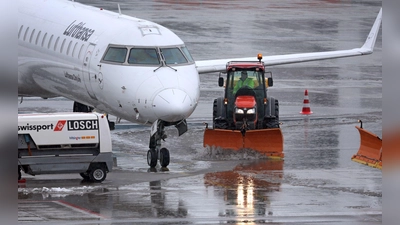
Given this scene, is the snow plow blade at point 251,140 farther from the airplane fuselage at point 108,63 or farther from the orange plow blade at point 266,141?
the airplane fuselage at point 108,63

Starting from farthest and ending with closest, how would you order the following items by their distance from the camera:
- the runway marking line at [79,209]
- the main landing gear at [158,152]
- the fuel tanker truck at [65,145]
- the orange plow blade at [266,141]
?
the orange plow blade at [266,141] < the main landing gear at [158,152] < the fuel tanker truck at [65,145] < the runway marking line at [79,209]

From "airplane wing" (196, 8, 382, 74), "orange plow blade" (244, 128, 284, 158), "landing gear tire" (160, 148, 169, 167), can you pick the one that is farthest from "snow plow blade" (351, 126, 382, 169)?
"airplane wing" (196, 8, 382, 74)

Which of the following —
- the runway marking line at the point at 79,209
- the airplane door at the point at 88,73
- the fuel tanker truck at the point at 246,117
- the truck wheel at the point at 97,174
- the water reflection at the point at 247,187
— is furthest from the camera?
the fuel tanker truck at the point at 246,117

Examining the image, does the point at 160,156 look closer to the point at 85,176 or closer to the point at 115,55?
the point at 85,176

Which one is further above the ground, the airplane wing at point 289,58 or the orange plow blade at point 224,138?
the airplane wing at point 289,58

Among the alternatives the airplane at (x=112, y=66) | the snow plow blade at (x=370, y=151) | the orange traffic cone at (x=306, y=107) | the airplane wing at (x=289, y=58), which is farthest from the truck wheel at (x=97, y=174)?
the orange traffic cone at (x=306, y=107)

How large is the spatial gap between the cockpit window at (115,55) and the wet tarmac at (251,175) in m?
2.17

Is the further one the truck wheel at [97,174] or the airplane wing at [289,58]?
the airplane wing at [289,58]

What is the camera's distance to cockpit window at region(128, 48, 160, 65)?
14.5 metres

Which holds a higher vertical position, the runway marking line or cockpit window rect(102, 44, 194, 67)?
cockpit window rect(102, 44, 194, 67)

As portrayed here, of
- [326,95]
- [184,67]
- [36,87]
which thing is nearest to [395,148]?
[184,67]

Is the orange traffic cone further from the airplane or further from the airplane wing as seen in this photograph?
the airplane

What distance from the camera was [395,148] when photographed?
188 centimetres

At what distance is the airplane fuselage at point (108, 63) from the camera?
1377 cm
